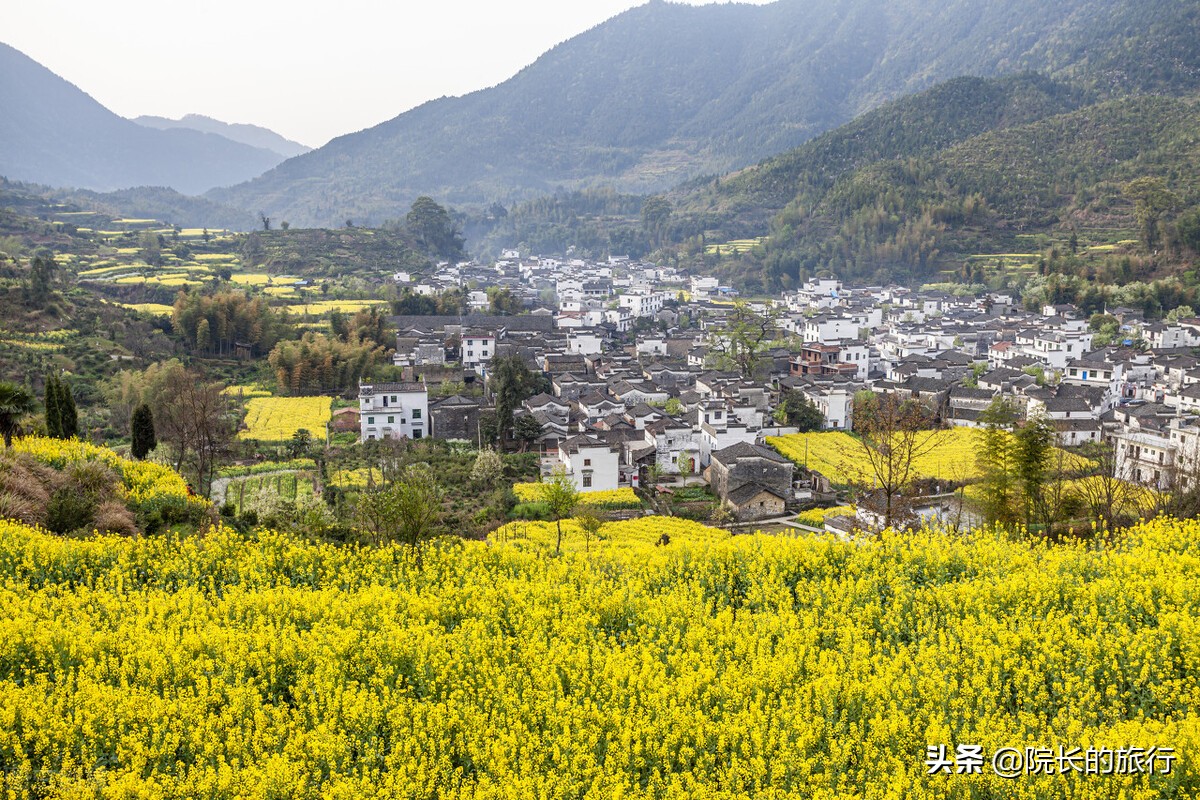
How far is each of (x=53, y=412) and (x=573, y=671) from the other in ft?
49.4

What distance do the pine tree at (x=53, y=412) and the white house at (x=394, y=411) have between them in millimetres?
11547

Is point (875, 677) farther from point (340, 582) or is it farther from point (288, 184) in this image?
point (288, 184)

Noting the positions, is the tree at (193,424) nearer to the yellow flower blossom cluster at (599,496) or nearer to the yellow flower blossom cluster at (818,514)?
the yellow flower blossom cluster at (599,496)

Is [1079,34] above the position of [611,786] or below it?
above

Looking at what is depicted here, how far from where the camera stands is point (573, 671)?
825cm

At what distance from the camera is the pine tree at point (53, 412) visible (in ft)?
59.6

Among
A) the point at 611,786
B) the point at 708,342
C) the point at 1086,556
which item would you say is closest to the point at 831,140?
the point at 708,342

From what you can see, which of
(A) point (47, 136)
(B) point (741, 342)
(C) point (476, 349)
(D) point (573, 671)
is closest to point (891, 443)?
(B) point (741, 342)

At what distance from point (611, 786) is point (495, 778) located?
0.90 meters

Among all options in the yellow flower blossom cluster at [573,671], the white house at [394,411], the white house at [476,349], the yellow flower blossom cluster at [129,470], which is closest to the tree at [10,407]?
the yellow flower blossom cluster at [129,470]

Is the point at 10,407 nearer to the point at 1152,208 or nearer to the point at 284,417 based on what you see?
the point at 284,417

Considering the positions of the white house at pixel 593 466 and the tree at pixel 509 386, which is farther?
the tree at pixel 509 386

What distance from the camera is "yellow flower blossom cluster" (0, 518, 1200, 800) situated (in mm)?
6621

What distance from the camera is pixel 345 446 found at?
2808 centimetres
